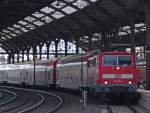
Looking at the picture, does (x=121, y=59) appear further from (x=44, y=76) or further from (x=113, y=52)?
(x=44, y=76)

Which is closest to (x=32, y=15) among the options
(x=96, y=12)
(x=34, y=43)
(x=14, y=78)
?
(x=96, y=12)

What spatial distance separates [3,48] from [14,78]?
29314mm

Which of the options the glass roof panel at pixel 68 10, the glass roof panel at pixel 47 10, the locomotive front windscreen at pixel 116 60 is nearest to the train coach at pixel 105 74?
the locomotive front windscreen at pixel 116 60

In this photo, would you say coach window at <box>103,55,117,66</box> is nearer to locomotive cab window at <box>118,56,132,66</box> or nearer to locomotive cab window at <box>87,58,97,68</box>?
locomotive cab window at <box>118,56,132,66</box>

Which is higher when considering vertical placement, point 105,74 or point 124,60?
point 124,60

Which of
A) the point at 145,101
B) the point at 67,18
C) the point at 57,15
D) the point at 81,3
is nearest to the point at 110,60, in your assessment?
the point at 145,101

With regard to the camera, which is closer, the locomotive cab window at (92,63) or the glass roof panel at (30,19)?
the locomotive cab window at (92,63)

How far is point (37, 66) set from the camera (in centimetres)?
6253

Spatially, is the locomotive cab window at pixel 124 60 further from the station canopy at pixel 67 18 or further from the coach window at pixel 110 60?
the station canopy at pixel 67 18

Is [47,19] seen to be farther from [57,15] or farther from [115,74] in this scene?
[115,74]

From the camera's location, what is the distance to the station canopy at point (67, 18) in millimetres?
47391

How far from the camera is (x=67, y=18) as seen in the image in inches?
2386

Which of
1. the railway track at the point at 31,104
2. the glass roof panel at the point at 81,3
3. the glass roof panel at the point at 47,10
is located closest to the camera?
the railway track at the point at 31,104

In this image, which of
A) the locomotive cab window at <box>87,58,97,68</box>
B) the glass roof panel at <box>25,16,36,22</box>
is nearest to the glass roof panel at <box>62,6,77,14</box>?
the glass roof panel at <box>25,16,36,22</box>
